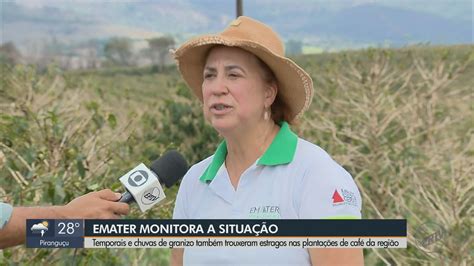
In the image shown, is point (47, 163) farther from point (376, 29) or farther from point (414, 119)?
point (376, 29)

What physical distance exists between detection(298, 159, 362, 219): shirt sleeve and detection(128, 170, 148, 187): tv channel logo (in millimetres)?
471

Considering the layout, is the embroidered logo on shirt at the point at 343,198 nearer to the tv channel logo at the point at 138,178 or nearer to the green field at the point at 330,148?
the tv channel logo at the point at 138,178

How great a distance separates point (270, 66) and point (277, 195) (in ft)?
1.46

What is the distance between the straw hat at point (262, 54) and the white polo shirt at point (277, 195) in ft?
0.35

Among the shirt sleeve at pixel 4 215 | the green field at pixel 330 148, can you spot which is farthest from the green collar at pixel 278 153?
the green field at pixel 330 148

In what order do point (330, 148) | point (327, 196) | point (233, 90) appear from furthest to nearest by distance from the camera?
point (330, 148)
point (233, 90)
point (327, 196)

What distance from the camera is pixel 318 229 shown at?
7.27 feet

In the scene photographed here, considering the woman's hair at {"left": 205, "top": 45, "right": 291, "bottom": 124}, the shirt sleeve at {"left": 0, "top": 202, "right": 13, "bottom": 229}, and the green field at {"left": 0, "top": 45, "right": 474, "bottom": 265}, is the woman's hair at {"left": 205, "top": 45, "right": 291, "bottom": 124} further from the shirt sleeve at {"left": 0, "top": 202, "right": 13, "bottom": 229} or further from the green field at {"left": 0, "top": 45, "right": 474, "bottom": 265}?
the green field at {"left": 0, "top": 45, "right": 474, "bottom": 265}

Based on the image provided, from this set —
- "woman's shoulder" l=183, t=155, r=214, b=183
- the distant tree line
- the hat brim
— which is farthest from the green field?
the distant tree line

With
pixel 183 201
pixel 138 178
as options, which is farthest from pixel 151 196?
pixel 183 201

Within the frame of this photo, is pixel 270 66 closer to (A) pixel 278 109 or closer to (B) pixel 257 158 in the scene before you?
(A) pixel 278 109

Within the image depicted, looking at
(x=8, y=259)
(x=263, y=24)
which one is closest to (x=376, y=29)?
(x=8, y=259)

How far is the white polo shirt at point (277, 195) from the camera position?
2250 millimetres

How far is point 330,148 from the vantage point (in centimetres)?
675
